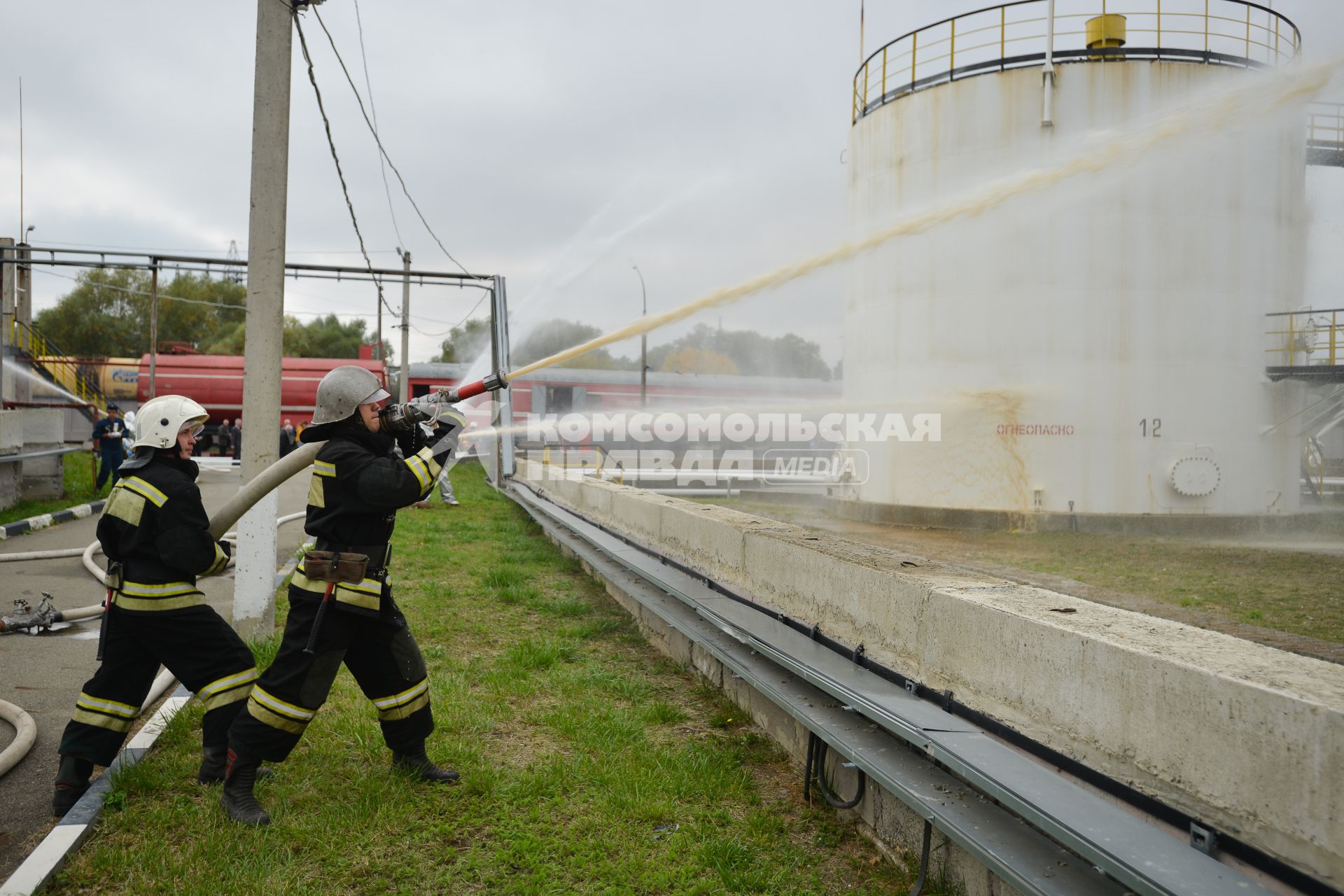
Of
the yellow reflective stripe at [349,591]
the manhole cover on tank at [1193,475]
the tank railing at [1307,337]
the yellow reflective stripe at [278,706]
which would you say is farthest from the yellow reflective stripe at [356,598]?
the tank railing at [1307,337]

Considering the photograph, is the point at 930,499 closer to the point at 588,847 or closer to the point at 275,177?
the point at 275,177

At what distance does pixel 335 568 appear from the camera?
3877 mm

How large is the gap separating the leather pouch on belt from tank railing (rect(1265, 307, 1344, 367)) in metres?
15.8

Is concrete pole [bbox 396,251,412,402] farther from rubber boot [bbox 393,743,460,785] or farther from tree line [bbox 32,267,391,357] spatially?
tree line [bbox 32,267,391,357]

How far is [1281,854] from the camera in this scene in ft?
6.89

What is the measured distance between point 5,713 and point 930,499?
13641 mm

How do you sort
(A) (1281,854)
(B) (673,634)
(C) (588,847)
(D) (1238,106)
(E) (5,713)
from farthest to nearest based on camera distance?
1. (D) (1238,106)
2. (B) (673,634)
3. (E) (5,713)
4. (C) (588,847)
5. (A) (1281,854)

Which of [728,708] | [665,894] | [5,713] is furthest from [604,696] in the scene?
[5,713]

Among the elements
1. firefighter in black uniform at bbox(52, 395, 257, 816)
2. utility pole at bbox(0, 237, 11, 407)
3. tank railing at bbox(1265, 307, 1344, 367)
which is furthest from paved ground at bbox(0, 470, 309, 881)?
tank railing at bbox(1265, 307, 1344, 367)

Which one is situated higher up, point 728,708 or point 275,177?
point 275,177

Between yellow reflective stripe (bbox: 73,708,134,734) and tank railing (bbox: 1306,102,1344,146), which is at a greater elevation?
tank railing (bbox: 1306,102,1344,146)

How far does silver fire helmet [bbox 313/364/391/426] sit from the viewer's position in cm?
402

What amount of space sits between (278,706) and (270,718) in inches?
2.4

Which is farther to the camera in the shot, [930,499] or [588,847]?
[930,499]
